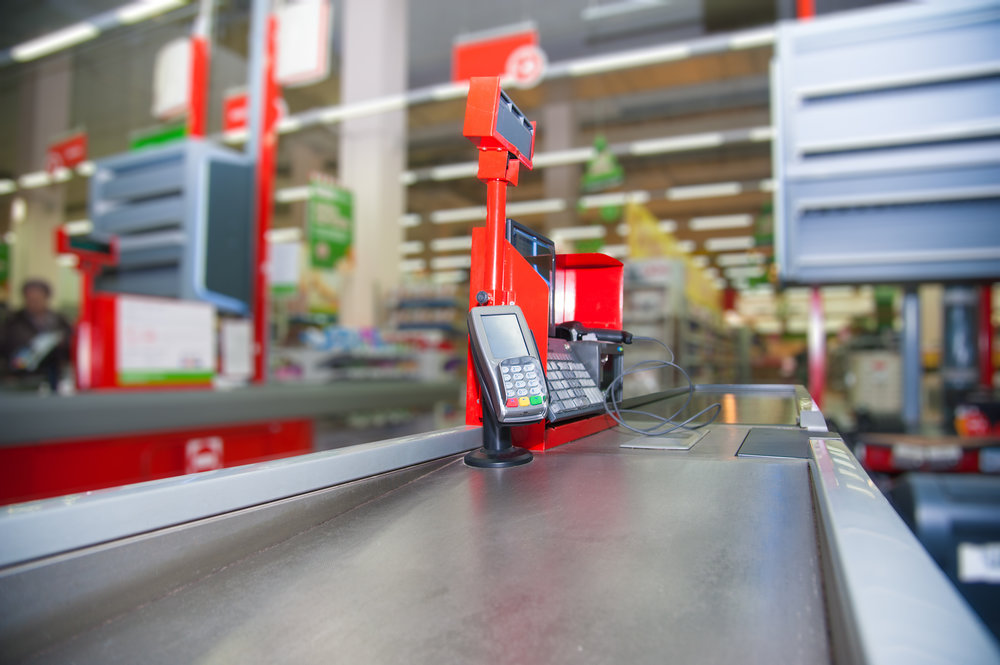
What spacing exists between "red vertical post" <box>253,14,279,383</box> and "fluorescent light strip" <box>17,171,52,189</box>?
9.00 metres

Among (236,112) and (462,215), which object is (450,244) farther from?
(236,112)

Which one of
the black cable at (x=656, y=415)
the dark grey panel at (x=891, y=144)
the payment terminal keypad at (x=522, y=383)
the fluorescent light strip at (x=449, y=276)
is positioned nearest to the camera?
the payment terminal keypad at (x=522, y=383)

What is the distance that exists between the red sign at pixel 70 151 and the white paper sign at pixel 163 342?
721 centimetres

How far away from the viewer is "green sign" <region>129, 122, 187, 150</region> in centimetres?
544

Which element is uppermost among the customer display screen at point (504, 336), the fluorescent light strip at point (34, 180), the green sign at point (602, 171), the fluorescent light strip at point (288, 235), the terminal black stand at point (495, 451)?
the fluorescent light strip at point (34, 180)

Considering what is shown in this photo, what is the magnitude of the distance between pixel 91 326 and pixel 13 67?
966cm

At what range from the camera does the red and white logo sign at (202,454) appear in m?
2.56

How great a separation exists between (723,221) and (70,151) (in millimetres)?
12661

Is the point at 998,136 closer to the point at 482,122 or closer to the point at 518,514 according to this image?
the point at 482,122

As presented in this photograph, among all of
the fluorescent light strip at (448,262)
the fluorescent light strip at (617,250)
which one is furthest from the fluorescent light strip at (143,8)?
the fluorescent light strip at (448,262)

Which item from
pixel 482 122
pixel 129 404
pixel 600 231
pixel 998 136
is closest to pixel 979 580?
pixel 998 136

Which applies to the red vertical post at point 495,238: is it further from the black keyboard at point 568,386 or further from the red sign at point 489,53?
the red sign at point 489,53

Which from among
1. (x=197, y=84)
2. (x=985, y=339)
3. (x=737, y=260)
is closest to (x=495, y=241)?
(x=985, y=339)

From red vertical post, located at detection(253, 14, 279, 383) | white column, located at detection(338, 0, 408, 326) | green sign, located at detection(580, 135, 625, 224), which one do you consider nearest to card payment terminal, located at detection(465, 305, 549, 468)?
red vertical post, located at detection(253, 14, 279, 383)
